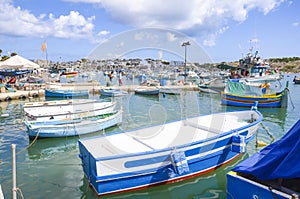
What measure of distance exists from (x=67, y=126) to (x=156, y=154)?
23.4 ft

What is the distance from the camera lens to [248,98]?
68.0 feet

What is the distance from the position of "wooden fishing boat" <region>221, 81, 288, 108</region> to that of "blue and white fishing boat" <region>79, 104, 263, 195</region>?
12.5 meters

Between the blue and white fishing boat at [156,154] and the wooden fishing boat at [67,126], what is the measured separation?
4.93m

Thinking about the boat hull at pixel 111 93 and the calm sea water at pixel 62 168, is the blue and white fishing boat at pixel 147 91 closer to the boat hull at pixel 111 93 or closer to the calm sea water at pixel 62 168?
the boat hull at pixel 111 93

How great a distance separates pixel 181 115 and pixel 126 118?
175 inches

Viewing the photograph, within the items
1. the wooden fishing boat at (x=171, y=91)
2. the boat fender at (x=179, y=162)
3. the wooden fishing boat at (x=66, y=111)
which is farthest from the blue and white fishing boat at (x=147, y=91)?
the boat fender at (x=179, y=162)

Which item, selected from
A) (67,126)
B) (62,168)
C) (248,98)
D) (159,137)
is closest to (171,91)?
(248,98)

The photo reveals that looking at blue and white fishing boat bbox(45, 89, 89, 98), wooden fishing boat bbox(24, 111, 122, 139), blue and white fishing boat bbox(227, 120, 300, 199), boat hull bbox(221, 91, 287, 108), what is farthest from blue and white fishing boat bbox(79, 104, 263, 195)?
blue and white fishing boat bbox(45, 89, 89, 98)

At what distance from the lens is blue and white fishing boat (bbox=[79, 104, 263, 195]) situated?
19.7 feet

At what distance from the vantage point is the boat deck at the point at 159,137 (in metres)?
7.09

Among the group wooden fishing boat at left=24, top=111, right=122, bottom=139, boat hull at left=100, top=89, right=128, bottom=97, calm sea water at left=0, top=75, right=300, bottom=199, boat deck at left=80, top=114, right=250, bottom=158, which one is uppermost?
boat hull at left=100, top=89, right=128, bottom=97

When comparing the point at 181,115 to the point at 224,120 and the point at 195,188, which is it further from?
the point at 195,188

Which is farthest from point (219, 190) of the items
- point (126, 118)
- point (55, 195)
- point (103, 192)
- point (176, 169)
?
point (126, 118)

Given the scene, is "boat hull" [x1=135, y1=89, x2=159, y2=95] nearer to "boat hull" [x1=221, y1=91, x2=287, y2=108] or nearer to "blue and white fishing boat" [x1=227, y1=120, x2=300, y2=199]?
"boat hull" [x1=221, y1=91, x2=287, y2=108]
